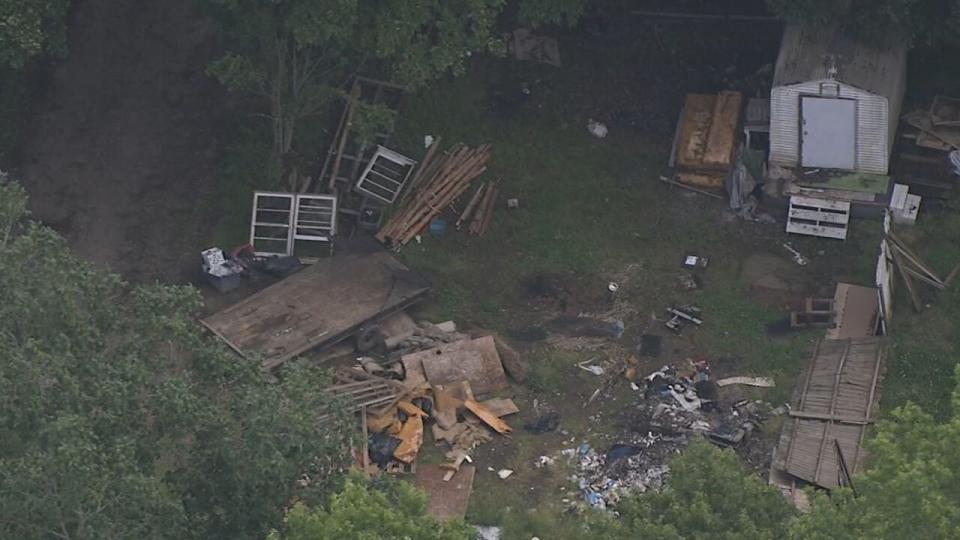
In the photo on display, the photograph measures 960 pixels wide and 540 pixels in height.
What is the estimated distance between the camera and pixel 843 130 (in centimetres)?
2991

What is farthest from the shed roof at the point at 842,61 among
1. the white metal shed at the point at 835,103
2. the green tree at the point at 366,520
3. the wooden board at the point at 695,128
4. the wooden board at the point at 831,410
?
the green tree at the point at 366,520

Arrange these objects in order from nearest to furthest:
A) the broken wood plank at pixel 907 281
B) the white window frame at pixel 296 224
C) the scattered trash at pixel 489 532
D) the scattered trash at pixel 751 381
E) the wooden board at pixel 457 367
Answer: the scattered trash at pixel 489 532
the wooden board at pixel 457 367
the scattered trash at pixel 751 381
the broken wood plank at pixel 907 281
the white window frame at pixel 296 224

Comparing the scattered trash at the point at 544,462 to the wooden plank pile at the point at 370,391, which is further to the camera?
the wooden plank pile at the point at 370,391

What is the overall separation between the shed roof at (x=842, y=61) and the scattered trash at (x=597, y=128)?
3.76 m

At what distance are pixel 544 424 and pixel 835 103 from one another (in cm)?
898

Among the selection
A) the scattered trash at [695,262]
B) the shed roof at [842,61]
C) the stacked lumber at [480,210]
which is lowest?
the scattered trash at [695,262]

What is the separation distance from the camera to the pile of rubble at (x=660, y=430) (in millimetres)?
24953

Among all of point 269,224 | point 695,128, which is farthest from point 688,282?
point 269,224

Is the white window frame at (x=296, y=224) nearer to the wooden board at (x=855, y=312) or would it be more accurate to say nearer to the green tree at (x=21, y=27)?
the green tree at (x=21, y=27)

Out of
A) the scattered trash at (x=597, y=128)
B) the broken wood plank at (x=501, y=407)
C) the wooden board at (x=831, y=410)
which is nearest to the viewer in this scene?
the wooden board at (x=831, y=410)

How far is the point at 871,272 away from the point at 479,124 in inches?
337

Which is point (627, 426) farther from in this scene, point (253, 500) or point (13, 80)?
point (13, 80)

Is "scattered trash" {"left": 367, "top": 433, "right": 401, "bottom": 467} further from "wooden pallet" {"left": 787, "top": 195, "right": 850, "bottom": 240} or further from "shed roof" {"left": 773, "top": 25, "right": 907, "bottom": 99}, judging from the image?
"shed roof" {"left": 773, "top": 25, "right": 907, "bottom": 99}

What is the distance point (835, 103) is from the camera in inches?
1187
